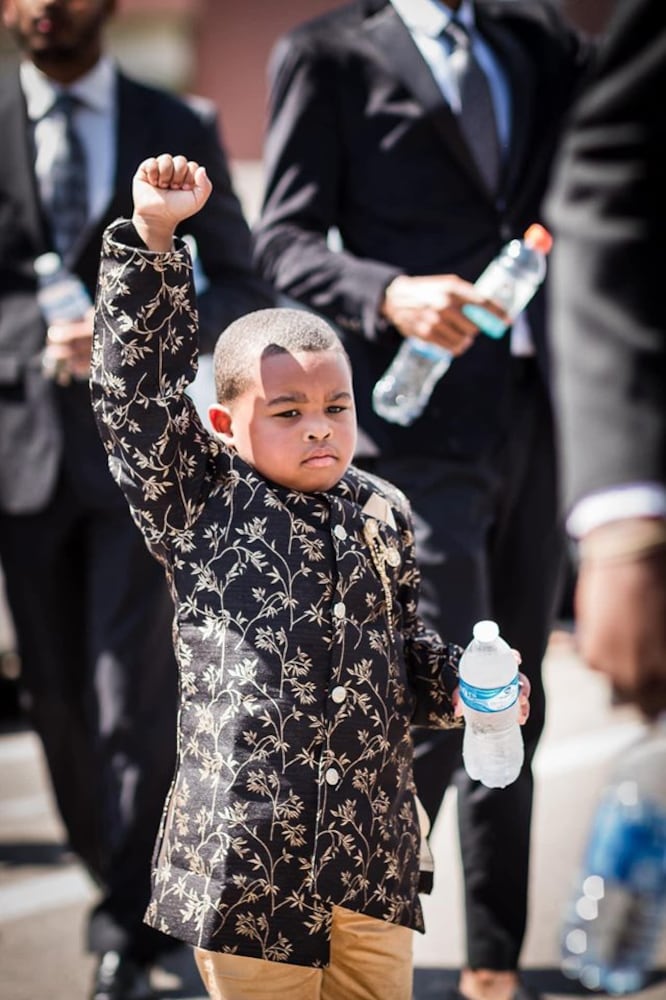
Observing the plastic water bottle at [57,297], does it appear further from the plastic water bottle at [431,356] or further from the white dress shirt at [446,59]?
the white dress shirt at [446,59]

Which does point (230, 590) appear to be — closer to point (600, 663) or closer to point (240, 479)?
point (240, 479)

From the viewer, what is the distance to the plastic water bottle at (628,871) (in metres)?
2.24

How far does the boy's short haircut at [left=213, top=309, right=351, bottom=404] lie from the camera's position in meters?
2.89

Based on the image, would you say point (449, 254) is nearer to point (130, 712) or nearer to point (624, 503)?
point (130, 712)

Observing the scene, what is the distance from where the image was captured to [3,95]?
167 inches

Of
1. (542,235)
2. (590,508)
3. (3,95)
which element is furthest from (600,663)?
(3,95)

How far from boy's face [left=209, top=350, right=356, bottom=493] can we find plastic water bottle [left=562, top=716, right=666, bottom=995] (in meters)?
0.78

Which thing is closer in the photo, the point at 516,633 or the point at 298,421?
the point at 298,421

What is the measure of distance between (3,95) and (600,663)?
117 inches

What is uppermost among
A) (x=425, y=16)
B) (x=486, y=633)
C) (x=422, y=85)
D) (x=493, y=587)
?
(x=425, y=16)

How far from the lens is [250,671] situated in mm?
2727

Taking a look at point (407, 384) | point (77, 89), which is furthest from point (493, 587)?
point (77, 89)

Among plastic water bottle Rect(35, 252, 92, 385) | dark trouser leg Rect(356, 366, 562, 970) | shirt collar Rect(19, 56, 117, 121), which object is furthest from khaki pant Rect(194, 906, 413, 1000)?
shirt collar Rect(19, 56, 117, 121)

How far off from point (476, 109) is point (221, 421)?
4.19ft
